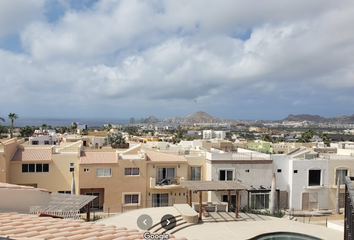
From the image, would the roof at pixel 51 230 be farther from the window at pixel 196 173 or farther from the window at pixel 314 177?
the window at pixel 314 177

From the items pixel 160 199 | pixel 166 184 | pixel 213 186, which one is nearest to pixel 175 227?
pixel 213 186

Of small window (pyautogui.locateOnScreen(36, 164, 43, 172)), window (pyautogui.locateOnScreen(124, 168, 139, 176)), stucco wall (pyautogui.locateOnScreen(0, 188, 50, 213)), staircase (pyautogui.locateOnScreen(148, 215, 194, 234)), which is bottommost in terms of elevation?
staircase (pyautogui.locateOnScreen(148, 215, 194, 234))

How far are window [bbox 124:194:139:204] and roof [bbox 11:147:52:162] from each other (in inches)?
299

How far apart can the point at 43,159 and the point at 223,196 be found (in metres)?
16.3

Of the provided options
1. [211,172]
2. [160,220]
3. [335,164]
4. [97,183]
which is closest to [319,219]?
[335,164]

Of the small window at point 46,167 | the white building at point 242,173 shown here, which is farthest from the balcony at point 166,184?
the small window at point 46,167

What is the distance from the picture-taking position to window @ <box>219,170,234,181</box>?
29.7m

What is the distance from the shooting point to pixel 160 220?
72.0ft

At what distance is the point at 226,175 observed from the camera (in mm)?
29766

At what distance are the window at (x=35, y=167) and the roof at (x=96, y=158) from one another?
126 inches

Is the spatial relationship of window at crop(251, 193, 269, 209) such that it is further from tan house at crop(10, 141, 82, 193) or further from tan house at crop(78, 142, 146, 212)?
tan house at crop(10, 141, 82, 193)

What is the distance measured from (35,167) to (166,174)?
11.5 m

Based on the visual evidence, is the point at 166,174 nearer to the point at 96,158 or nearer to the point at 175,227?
the point at 96,158

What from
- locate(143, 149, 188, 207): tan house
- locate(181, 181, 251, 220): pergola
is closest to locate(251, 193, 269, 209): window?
locate(181, 181, 251, 220): pergola
